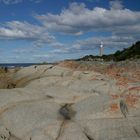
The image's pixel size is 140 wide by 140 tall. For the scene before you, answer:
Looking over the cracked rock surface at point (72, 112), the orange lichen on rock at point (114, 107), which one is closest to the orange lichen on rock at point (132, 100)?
the cracked rock surface at point (72, 112)

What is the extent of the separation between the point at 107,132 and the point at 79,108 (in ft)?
6.68

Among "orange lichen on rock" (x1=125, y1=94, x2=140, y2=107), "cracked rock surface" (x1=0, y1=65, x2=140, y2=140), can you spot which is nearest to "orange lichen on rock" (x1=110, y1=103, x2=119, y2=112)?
"cracked rock surface" (x1=0, y1=65, x2=140, y2=140)

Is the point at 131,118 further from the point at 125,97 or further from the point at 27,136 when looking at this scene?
the point at 27,136

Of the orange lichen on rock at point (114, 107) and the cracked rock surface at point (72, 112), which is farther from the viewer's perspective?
the orange lichen on rock at point (114, 107)

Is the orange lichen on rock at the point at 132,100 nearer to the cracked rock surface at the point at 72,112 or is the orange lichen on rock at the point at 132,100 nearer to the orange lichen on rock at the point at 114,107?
the cracked rock surface at the point at 72,112

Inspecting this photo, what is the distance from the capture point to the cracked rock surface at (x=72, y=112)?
13516 mm

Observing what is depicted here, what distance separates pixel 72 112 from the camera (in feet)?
48.6

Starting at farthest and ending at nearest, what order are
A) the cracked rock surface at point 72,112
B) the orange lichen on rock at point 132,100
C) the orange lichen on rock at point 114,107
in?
1. the orange lichen on rock at point 132,100
2. the orange lichen on rock at point 114,107
3. the cracked rock surface at point 72,112

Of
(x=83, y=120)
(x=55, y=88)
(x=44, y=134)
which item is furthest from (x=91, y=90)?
(x=44, y=134)

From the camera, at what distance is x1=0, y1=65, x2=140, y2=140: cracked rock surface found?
13.5m

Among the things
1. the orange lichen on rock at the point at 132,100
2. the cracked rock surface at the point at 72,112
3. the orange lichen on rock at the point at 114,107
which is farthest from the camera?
the orange lichen on rock at the point at 132,100

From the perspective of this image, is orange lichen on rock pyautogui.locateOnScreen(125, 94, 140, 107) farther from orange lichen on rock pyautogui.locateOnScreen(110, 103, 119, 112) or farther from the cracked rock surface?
orange lichen on rock pyautogui.locateOnScreen(110, 103, 119, 112)

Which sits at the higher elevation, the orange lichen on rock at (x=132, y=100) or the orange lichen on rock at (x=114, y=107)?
the orange lichen on rock at (x=132, y=100)

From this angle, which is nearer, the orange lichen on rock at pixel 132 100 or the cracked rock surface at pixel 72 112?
the cracked rock surface at pixel 72 112
